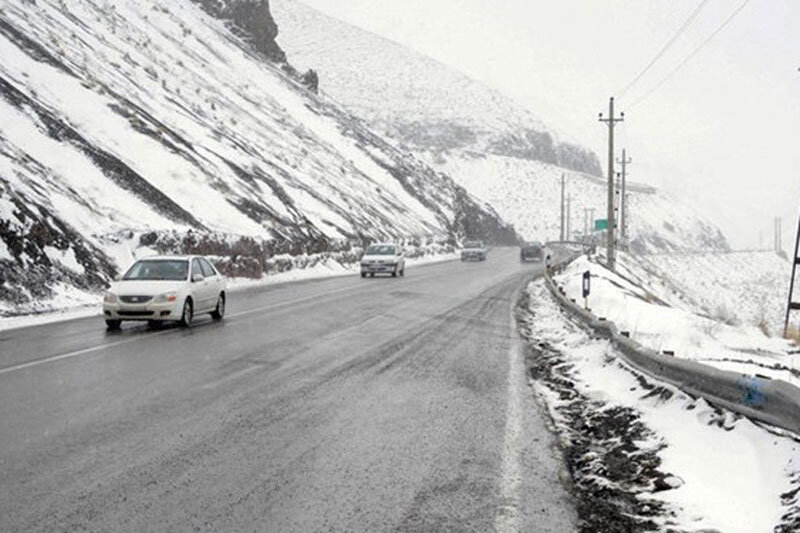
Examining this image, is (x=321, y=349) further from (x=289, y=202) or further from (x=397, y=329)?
(x=289, y=202)

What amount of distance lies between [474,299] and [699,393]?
15.7m

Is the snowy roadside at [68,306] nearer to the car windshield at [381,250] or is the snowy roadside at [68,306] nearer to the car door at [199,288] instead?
the car door at [199,288]

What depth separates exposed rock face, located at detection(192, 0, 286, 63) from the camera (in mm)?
76938

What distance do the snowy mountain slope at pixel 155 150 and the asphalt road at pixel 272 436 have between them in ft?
33.6

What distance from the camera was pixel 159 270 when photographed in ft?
53.3

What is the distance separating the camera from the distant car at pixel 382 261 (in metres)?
35.6

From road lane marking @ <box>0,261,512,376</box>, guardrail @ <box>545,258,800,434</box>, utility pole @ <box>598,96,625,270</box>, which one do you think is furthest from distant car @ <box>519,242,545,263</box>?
guardrail @ <box>545,258,800,434</box>

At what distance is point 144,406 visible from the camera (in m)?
7.85

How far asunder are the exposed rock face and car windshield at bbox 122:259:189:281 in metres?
64.5

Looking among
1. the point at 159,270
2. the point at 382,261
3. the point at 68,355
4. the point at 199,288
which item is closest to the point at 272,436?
the point at 68,355

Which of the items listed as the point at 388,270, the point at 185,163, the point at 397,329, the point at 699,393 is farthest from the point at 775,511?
the point at 185,163

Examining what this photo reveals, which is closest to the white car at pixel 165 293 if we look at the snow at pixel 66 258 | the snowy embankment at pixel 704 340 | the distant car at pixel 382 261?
the snow at pixel 66 258

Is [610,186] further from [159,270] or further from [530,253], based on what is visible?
[159,270]

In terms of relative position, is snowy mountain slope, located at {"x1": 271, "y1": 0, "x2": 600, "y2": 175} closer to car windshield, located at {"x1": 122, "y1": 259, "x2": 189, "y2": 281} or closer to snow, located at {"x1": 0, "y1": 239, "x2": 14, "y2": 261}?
snow, located at {"x1": 0, "y1": 239, "x2": 14, "y2": 261}
